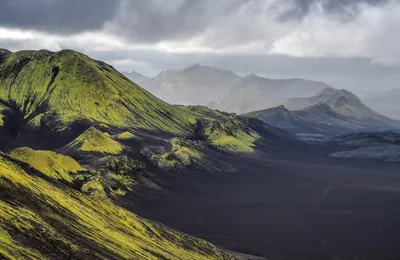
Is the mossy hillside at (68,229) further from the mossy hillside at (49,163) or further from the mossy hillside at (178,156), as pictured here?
the mossy hillside at (178,156)

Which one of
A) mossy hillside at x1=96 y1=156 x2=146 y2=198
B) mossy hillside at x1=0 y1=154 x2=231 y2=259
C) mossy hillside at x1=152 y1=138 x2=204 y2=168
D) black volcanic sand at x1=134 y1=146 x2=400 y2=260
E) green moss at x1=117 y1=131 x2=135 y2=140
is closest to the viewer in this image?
mossy hillside at x1=0 y1=154 x2=231 y2=259

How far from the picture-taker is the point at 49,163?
126375mm

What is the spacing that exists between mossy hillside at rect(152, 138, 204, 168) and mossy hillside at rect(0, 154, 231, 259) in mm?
94464

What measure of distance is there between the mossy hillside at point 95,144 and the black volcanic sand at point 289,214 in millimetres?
32662

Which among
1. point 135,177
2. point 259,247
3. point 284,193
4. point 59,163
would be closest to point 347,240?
point 259,247

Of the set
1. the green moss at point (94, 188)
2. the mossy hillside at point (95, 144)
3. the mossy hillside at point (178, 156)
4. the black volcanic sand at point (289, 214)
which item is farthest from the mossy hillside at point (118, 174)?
the mossy hillside at point (178, 156)

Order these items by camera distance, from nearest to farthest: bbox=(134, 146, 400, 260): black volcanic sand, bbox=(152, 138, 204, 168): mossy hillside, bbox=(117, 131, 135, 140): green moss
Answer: bbox=(134, 146, 400, 260): black volcanic sand, bbox=(152, 138, 204, 168): mossy hillside, bbox=(117, 131, 135, 140): green moss

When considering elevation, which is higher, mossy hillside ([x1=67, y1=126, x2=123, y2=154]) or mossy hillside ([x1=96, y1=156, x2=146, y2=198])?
mossy hillside ([x1=67, y1=126, x2=123, y2=154])

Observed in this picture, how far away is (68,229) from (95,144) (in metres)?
121

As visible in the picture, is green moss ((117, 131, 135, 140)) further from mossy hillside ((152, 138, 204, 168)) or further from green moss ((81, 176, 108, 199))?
green moss ((81, 176, 108, 199))

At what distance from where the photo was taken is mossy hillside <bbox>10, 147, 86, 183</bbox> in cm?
12221

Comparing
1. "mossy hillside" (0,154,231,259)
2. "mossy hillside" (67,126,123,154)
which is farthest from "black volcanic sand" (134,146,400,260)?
"mossy hillside" (67,126,123,154)

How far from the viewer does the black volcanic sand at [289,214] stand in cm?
9612

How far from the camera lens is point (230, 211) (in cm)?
12569
